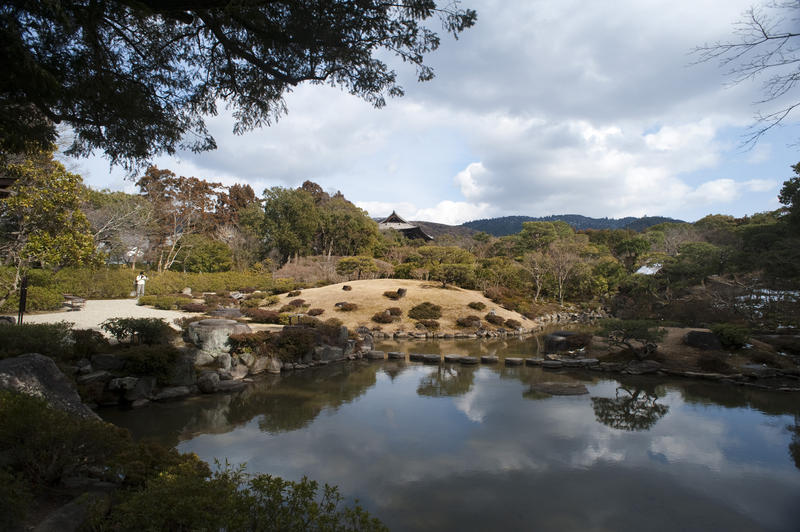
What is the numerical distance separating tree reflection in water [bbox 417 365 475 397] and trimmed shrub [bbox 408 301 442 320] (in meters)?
6.62

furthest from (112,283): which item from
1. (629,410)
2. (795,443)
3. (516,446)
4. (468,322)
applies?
(795,443)

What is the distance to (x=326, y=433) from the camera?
605cm

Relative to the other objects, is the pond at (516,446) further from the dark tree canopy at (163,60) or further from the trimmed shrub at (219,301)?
the trimmed shrub at (219,301)

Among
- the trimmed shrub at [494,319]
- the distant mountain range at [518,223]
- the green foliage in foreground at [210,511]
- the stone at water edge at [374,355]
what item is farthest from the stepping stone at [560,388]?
the distant mountain range at [518,223]

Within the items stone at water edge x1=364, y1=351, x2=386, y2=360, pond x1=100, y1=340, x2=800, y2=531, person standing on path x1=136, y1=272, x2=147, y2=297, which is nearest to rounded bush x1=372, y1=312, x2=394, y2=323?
stone at water edge x1=364, y1=351, x2=386, y2=360

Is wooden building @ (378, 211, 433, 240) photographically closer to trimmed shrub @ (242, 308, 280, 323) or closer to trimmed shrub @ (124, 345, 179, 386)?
trimmed shrub @ (242, 308, 280, 323)

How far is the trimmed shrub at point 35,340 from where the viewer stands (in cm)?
639

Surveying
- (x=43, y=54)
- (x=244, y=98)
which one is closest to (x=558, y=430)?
(x=244, y=98)

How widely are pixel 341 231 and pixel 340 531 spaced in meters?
32.5

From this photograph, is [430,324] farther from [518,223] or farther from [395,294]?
[518,223]

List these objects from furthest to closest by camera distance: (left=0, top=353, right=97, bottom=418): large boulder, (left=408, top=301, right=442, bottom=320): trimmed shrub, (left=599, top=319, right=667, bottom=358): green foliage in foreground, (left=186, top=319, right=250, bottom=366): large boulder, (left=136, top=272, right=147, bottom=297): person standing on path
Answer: (left=136, top=272, right=147, bottom=297): person standing on path, (left=408, top=301, right=442, bottom=320): trimmed shrub, (left=599, top=319, right=667, bottom=358): green foliage in foreground, (left=186, top=319, right=250, bottom=366): large boulder, (left=0, top=353, right=97, bottom=418): large boulder

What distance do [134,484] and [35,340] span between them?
5391 mm

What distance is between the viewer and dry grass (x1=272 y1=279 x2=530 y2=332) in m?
17.5

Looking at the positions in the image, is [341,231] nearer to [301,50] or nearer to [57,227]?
[57,227]
